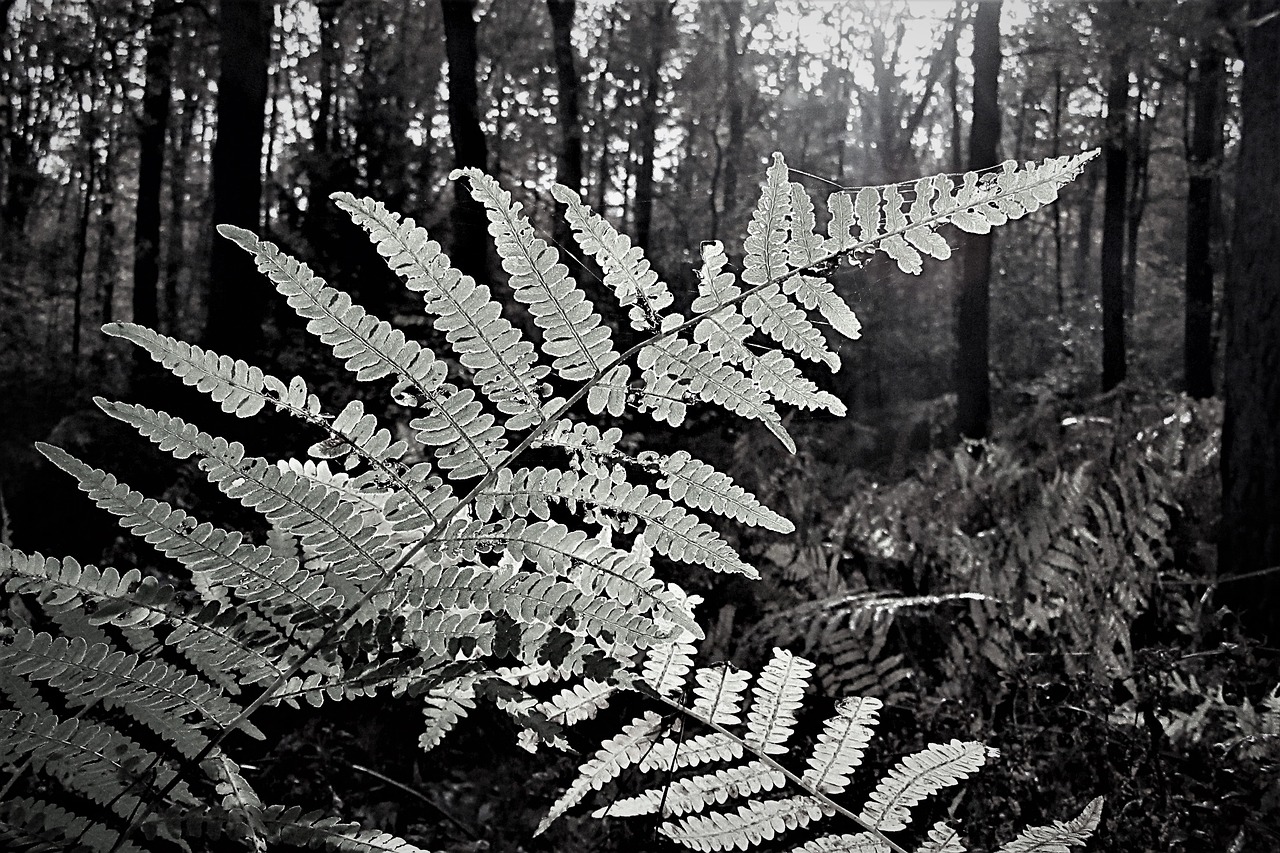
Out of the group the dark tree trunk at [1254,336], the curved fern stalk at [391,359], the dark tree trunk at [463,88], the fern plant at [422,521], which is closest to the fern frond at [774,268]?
the fern plant at [422,521]

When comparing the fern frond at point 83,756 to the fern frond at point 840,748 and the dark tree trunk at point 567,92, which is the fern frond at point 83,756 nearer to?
the fern frond at point 840,748

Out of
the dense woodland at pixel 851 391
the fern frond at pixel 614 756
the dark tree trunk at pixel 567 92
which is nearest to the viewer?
the fern frond at pixel 614 756

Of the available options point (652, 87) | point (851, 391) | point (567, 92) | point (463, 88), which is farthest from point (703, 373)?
point (652, 87)

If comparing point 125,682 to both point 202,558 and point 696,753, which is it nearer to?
point 202,558

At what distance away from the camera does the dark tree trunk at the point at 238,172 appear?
29.1ft

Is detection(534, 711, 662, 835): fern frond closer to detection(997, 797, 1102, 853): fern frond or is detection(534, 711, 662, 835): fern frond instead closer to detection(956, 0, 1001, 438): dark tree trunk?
detection(997, 797, 1102, 853): fern frond

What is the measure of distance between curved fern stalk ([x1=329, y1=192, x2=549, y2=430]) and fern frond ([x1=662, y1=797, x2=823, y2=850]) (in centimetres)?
45

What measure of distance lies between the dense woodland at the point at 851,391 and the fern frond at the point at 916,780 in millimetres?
309

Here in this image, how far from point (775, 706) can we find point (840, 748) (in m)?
0.08

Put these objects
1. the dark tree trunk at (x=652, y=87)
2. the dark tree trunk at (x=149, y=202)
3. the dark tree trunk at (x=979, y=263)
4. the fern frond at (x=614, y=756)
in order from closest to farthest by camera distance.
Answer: the fern frond at (x=614, y=756), the dark tree trunk at (x=979, y=263), the dark tree trunk at (x=149, y=202), the dark tree trunk at (x=652, y=87)

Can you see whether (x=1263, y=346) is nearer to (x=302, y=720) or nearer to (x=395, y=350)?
(x=302, y=720)

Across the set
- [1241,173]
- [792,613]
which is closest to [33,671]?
[792,613]

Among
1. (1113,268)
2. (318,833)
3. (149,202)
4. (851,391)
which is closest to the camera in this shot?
(318,833)

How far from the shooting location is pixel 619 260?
0.94 m
